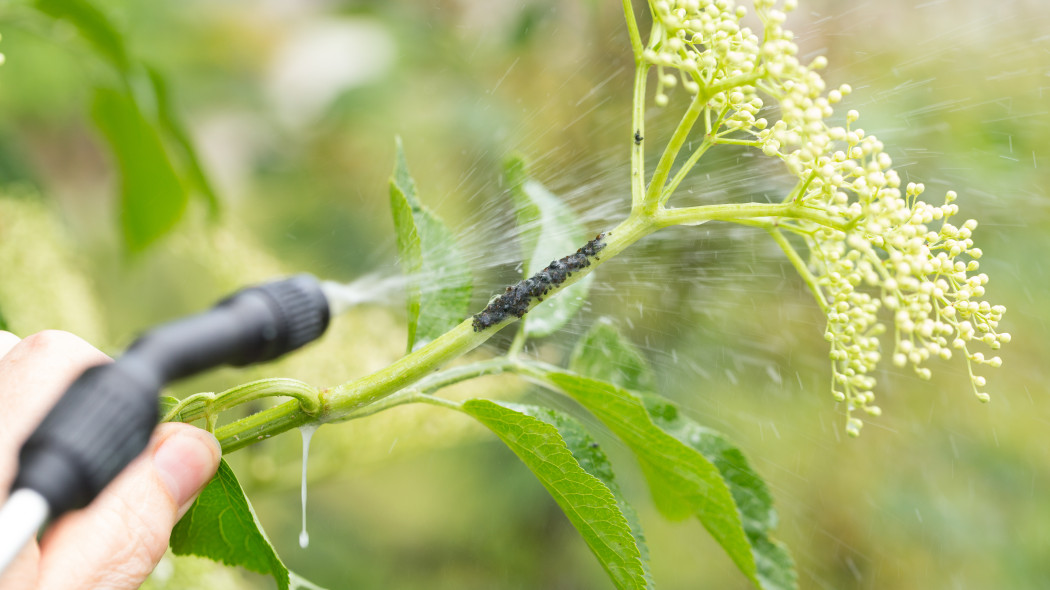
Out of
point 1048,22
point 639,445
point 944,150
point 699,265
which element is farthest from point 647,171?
point 639,445

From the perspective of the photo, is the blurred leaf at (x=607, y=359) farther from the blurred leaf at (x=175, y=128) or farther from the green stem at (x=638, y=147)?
the blurred leaf at (x=175, y=128)

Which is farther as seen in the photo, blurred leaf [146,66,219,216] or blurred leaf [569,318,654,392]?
blurred leaf [146,66,219,216]

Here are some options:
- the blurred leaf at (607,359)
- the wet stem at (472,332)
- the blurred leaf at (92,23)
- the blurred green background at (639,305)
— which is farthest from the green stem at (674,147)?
the blurred leaf at (92,23)

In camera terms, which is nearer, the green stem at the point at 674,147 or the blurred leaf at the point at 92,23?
the green stem at the point at 674,147

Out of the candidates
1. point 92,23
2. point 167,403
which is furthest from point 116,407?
point 92,23

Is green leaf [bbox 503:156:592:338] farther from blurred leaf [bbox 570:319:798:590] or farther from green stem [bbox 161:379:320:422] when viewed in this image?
green stem [bbox 161:379:320:422]

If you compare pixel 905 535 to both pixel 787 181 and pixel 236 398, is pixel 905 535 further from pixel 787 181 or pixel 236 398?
pixel 236 398

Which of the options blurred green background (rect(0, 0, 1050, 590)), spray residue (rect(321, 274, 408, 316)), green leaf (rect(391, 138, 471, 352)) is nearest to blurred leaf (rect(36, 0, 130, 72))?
blurred green background (rect(0, 0, 1050, 590))
